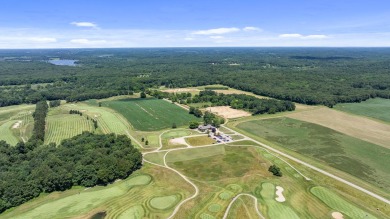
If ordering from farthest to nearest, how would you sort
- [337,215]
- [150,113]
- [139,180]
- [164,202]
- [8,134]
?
[150,113] < [8,134] < [139,180] < [164,202] < [337,215]

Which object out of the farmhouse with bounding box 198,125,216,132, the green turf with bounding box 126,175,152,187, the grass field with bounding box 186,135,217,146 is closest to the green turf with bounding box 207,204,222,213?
the green turf with bounding box 126,175,152,187

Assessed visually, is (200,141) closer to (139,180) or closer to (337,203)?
(139,180)

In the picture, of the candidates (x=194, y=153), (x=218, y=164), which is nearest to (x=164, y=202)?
(x=218, y=164)

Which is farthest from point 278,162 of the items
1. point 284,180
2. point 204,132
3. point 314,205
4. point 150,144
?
point 150,144

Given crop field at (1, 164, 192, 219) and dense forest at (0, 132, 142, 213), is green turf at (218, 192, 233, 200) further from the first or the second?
dense forest at (0, 132, 142, 213)

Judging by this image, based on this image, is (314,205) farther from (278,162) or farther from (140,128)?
(140,128)
